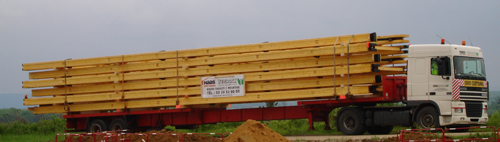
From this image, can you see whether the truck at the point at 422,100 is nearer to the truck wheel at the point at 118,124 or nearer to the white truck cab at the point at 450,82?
the white truck cab at the point at 450,82

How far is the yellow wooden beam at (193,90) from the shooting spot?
1460cm

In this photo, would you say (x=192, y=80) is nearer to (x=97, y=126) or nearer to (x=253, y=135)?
(x=97, y=126)

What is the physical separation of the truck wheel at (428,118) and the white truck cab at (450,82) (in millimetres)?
26

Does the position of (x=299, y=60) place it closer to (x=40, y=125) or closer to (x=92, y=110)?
(x=92, y=110)

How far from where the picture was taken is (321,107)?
51.5 ft

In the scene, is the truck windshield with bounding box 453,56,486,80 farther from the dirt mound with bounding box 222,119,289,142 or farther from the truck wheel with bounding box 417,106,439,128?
the dirt mound with bounding box 222,119,289,142

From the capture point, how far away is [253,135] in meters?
10.9

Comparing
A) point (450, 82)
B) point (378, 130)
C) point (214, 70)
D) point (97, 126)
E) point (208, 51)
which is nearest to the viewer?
point (450, 82)

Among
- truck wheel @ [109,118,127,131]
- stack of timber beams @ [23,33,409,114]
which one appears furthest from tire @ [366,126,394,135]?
truck wheel @ [109,118,127,131]

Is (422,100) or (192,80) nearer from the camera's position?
(422,100)

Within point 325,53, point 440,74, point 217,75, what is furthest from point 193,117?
point 440,74

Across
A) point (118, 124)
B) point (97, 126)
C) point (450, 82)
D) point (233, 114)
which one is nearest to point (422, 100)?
point (450, 82)

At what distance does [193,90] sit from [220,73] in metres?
1.10

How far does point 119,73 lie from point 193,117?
291cm
